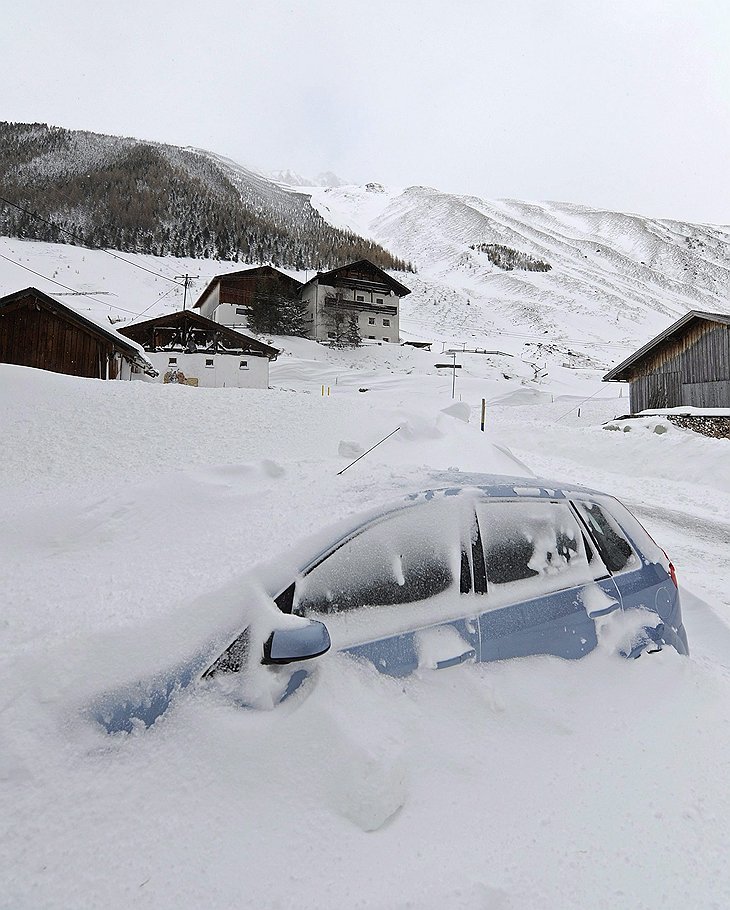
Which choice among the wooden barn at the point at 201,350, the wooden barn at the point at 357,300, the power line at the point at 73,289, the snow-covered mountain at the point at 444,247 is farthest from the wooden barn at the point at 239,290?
the wooden barn at the point at 201,350

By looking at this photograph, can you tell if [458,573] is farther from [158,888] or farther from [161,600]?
[158,888]

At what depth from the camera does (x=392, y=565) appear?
236cm

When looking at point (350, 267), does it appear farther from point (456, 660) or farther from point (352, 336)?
point (456, 660)

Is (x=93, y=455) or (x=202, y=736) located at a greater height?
(x=93, y=455)

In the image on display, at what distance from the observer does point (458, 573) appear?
246 cm

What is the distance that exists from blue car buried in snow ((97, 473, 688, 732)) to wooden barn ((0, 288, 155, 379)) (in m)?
18.1

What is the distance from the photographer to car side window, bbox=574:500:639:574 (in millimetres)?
2973

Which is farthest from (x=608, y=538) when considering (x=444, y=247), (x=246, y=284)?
(x=444, y=247)

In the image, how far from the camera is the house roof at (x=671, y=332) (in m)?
18.8

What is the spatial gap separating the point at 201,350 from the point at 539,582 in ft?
106

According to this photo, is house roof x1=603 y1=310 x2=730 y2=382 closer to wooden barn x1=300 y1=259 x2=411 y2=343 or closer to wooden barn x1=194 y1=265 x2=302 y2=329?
wooden barn x1=300 y1=259 x2=411 y2=343

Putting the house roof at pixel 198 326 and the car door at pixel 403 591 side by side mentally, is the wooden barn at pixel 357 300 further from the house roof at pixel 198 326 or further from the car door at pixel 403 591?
the car door at pixel 403 591

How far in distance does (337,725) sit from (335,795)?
0.23m

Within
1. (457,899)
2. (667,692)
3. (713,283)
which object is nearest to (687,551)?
(667,692)
